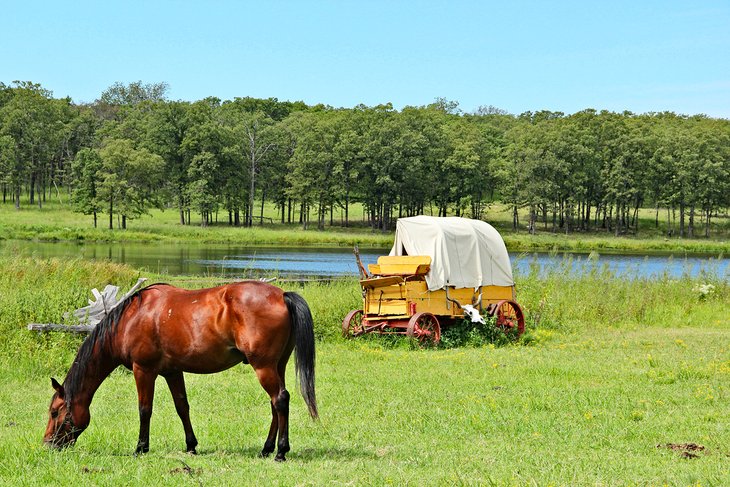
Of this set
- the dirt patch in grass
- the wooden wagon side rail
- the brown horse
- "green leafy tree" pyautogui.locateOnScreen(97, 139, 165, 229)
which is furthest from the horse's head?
"green leafy tree" pyautogui.locateOnScreen(97, 139, 165, 229)

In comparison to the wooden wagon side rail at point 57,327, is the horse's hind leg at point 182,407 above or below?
above

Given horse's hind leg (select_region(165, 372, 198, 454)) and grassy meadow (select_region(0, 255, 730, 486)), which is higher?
horse's hind leg (select_region(165, 372, 198, 454))

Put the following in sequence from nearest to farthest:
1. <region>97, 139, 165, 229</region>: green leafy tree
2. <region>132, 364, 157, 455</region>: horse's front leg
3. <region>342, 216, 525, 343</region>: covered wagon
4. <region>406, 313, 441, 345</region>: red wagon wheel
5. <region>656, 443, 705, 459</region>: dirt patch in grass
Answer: <region>656, 443, 705, 459</region>: dirt patch in grass
<region>132, 364, 157, 455</region>: horse's front leg
<region>406, 313, 441, 345</region>: red wagon wheel
<region>342, 216, 525, 343</region>: covered wagon
<region>97, 139, 165, 229</region>: green leafy tree

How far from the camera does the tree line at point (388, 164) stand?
81875mm

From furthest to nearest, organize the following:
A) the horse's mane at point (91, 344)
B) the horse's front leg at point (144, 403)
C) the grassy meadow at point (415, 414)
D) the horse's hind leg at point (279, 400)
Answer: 1. the horse's mane at point (91, 344)
2. the horse's front leg at point (144, 403)
3. the horse's hind leg at point (279, 400)
4. the grassy meadow at point (415, 414)

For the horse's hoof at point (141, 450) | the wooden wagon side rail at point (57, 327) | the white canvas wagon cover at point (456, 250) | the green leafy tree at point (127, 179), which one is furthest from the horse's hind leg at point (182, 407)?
the green leafy tree at point (127, 179)

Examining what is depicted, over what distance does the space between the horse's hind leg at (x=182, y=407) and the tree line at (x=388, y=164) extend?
69625 millimetres

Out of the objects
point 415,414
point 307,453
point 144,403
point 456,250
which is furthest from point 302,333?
point 456,250

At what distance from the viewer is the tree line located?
8188 cm

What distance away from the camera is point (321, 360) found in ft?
47.7

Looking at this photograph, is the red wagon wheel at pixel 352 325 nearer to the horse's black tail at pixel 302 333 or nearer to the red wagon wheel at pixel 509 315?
the red wagon wheel at pixel 509 315

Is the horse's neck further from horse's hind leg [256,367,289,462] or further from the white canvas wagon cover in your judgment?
the white canvas wagon cover

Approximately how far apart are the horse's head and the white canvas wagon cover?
10.1 m

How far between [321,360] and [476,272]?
4624 millimetres
